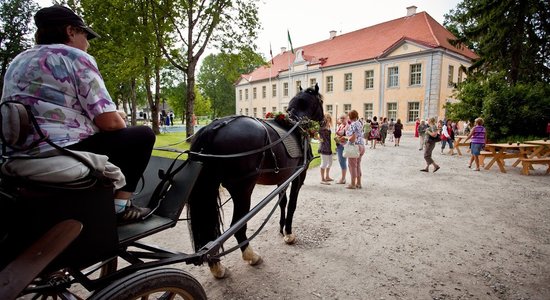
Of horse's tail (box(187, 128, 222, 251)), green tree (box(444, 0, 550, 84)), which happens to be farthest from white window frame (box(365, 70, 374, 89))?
horse's tail (box(187, 128, 222, 251))

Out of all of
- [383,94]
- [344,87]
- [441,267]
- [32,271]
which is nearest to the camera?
[32,271]

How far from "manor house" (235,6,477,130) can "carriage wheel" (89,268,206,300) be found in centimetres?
2386

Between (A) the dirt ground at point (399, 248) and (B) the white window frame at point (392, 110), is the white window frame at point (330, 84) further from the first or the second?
(A) the dirt ground at point (399, 248)

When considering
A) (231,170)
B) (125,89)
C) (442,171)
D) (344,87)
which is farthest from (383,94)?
(231,170)

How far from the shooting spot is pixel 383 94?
29.2m

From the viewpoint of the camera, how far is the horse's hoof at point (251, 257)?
11.2 feet

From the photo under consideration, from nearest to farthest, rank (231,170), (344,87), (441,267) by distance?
1. (231,170)
2. (441,267)
3. (344,87)

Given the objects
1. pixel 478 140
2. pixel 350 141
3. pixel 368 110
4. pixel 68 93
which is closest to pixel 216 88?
pixel 368 110

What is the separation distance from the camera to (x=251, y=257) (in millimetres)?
3453

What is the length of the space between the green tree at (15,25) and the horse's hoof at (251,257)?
30.2 metres

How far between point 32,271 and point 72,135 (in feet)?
2.27

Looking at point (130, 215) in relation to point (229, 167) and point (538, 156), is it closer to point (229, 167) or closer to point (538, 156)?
point (229, 167)

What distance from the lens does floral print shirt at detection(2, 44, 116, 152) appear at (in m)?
1.47

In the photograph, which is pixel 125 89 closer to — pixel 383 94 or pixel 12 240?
pixel 383 94
